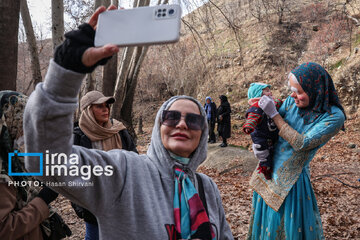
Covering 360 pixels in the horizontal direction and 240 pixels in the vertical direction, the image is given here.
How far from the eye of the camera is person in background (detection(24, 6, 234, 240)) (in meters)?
0.89

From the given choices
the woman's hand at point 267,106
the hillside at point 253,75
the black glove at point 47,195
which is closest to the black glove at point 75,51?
the black glove at point 47,195

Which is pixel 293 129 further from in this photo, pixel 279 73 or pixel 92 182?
pixel 279 73

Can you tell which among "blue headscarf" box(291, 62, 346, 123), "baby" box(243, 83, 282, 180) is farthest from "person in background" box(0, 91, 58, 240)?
"blue headscarf" box(291, 62, 346, 123)

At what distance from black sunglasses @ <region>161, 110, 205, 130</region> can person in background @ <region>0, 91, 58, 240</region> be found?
3.22 ft

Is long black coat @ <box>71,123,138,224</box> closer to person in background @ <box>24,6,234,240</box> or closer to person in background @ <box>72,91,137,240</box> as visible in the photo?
person in background @ <box>72,91,137,240</box>

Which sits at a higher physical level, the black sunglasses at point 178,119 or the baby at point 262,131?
the black sunglasses at point 178,119

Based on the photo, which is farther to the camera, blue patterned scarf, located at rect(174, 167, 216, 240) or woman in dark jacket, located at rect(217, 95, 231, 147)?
woman in dark jacket, located at rect(217, 95, 231, 147)

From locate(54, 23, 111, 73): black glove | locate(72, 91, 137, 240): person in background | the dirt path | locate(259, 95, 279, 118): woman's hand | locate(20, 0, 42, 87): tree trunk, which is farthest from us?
the dirt path

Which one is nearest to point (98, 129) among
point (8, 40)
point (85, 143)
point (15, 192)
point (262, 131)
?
point (85, 143)

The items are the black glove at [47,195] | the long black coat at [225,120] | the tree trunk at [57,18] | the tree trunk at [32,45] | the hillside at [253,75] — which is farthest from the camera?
the long black coat at [225,120]

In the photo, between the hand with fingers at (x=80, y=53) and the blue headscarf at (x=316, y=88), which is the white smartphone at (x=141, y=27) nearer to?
the hand with fingers at (x=80, y=53)

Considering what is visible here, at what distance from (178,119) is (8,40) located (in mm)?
2286

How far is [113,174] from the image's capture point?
3.75ft

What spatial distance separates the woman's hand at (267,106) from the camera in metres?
2.31
